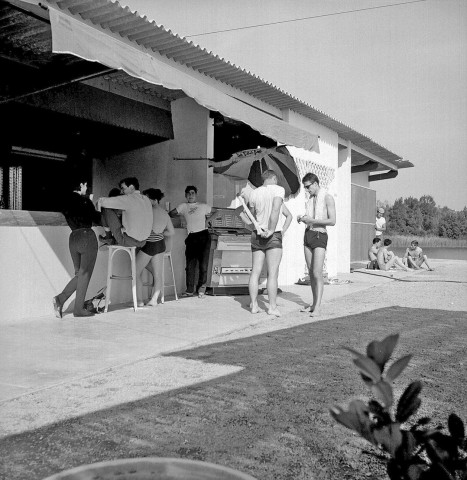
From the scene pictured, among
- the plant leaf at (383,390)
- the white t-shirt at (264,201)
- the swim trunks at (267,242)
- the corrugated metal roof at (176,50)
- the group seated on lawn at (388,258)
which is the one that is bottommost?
the group seated on lawn at (388,258)

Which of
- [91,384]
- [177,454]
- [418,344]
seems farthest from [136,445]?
[418,344]

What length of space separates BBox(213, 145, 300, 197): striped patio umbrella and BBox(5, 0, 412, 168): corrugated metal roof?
105 centimetres

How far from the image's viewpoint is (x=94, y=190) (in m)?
10.8

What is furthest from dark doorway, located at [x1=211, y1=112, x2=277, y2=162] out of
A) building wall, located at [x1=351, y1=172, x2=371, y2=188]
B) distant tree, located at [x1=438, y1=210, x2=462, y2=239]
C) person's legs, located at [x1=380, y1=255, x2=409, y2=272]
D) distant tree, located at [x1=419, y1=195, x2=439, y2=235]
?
distant tree, located at [x1=419, y1=195, x2=439, y2=235]

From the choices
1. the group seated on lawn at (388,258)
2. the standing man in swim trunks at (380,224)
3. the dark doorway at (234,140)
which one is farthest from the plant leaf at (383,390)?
the standing man in swim trunks at (380,224)

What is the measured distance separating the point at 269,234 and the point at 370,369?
5.82 m

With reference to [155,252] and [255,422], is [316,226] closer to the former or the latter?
[155,252]

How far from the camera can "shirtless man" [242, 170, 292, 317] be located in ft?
23.0

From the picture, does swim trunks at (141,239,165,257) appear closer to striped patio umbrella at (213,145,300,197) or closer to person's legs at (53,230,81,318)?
person's legs at (53,230,81,318)

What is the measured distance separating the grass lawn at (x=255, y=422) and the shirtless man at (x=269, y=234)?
2027 mm

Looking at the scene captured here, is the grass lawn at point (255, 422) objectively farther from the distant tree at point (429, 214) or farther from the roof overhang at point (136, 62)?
the distant tree at point (429, 214)

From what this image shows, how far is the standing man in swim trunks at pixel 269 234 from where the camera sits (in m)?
7.01

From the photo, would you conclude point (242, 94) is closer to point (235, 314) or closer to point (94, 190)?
point (94, 190)

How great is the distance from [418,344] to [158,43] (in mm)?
5088
